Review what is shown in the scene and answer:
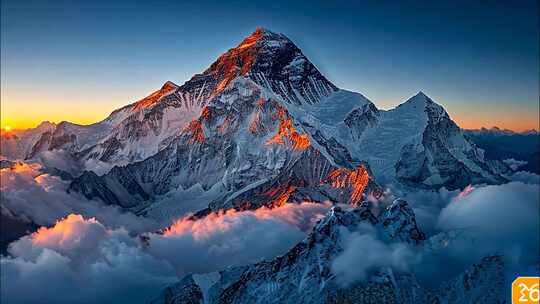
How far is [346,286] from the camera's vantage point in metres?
151

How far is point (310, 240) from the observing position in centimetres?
16712

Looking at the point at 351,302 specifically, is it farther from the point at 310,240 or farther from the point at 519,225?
the point at 519,225

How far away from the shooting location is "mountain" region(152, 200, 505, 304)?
136625mm

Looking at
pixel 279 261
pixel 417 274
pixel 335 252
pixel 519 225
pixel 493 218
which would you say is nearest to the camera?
pixel 519 225

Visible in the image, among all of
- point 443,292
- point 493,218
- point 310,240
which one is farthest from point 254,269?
point 493,218

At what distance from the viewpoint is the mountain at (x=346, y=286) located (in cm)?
13662

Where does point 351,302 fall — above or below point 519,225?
below

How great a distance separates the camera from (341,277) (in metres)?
153

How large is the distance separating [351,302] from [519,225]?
46.0 m

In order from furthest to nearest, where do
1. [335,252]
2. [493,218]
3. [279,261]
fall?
[279,261] < [335,252] < [493,218]

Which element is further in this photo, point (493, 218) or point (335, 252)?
point (335, 252)

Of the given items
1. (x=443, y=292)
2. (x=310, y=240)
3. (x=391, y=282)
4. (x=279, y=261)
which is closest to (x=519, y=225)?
(x=443, y=292)

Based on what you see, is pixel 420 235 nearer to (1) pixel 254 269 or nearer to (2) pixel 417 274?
(2) pixel 417 274

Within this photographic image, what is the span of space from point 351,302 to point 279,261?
1191 inches
